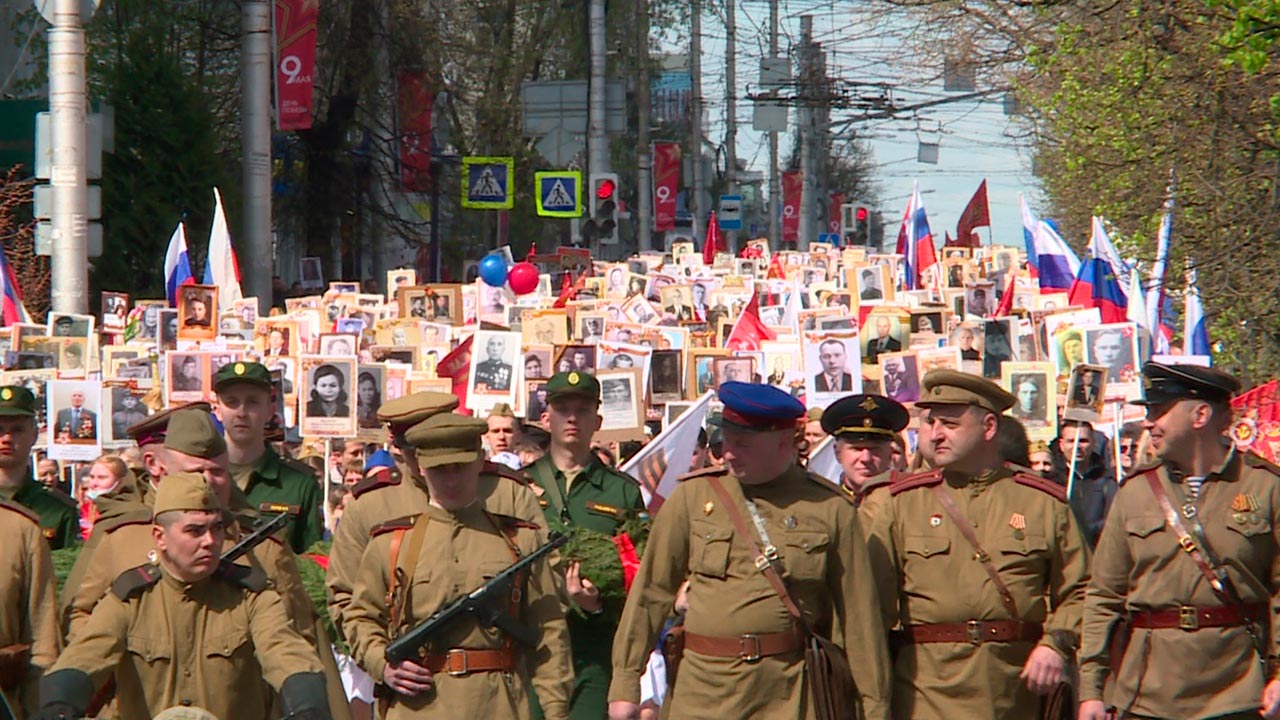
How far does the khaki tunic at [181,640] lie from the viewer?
6039 mm

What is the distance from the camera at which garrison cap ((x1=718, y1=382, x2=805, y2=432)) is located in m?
6.55

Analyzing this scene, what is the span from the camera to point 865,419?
823cm

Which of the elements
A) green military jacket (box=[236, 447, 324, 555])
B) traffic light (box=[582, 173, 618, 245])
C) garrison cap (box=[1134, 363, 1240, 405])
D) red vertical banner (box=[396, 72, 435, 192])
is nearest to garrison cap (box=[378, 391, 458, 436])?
green military jacket (box=[236, 447, 324, 555])

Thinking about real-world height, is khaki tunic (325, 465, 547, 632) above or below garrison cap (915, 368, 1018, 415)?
below

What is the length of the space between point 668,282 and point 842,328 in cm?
1113

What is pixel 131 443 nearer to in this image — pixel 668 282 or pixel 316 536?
pixel 316 536

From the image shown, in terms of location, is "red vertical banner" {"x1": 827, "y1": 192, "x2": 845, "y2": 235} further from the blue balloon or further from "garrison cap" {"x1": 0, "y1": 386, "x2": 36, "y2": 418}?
"garrison cap" {"x1": 0, "y1": 386, "x2": 36, "y2": 418}

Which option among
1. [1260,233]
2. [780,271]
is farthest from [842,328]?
[780,271]

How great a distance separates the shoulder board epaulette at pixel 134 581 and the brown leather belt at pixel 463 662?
35.7 inches

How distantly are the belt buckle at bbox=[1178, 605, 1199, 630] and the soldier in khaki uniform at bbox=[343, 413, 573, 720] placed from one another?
2005mm

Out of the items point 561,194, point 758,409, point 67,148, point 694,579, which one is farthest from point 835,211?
point 758,409

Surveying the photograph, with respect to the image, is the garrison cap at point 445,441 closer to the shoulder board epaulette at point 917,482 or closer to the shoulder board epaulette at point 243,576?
the shoulder board epaulette at point 243,576

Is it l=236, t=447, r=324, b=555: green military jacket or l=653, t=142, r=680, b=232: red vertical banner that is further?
l=653, t=142, r=680, b=232: red vertical banner

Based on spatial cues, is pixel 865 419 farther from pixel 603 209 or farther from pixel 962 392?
pixel 603 209
